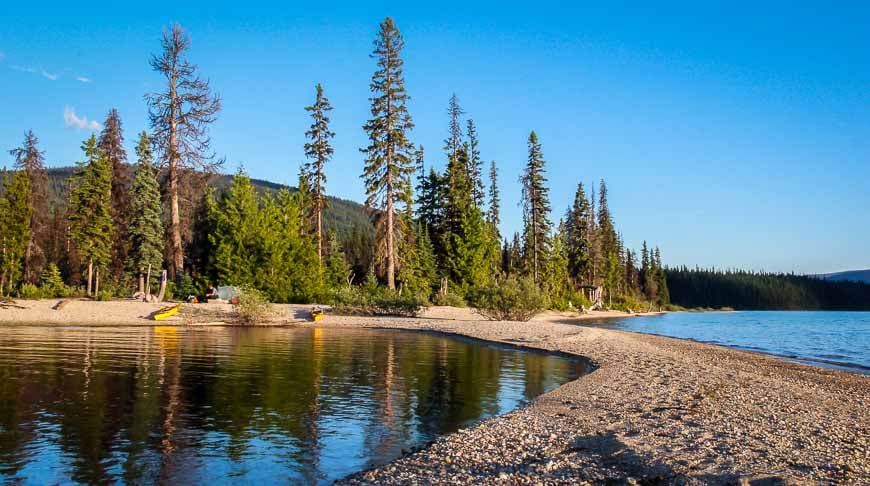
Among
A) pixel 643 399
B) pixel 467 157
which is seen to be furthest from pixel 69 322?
pixel 467 157

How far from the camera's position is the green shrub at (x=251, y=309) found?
110 ft

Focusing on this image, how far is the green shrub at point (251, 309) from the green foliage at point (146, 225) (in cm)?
1383

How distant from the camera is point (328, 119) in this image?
51.1 m

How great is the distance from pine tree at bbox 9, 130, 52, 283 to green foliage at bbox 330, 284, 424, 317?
27.4 m

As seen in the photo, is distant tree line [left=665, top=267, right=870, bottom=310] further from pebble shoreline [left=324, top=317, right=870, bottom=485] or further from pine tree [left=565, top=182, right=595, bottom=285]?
pebble shoreline [left=324, top=317, right=870, bottom=485]

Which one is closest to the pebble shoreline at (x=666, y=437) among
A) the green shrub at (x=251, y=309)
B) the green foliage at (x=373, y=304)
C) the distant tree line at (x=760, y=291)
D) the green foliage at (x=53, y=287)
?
the green shrub at (x=251, y=309)

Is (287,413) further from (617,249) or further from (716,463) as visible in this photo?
Result: (617,249)

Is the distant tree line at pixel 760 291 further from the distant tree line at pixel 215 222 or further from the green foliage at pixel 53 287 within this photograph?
the green foliage at pixel 53 287

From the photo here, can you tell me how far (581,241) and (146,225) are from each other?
5750 centimetres

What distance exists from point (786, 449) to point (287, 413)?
7956 mm

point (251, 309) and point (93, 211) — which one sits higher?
point (93, 211)

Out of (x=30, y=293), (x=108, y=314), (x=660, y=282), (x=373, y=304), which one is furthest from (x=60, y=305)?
(x=660, y=282)

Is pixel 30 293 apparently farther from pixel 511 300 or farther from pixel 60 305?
pixel 511 300

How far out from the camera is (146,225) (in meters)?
44.6
